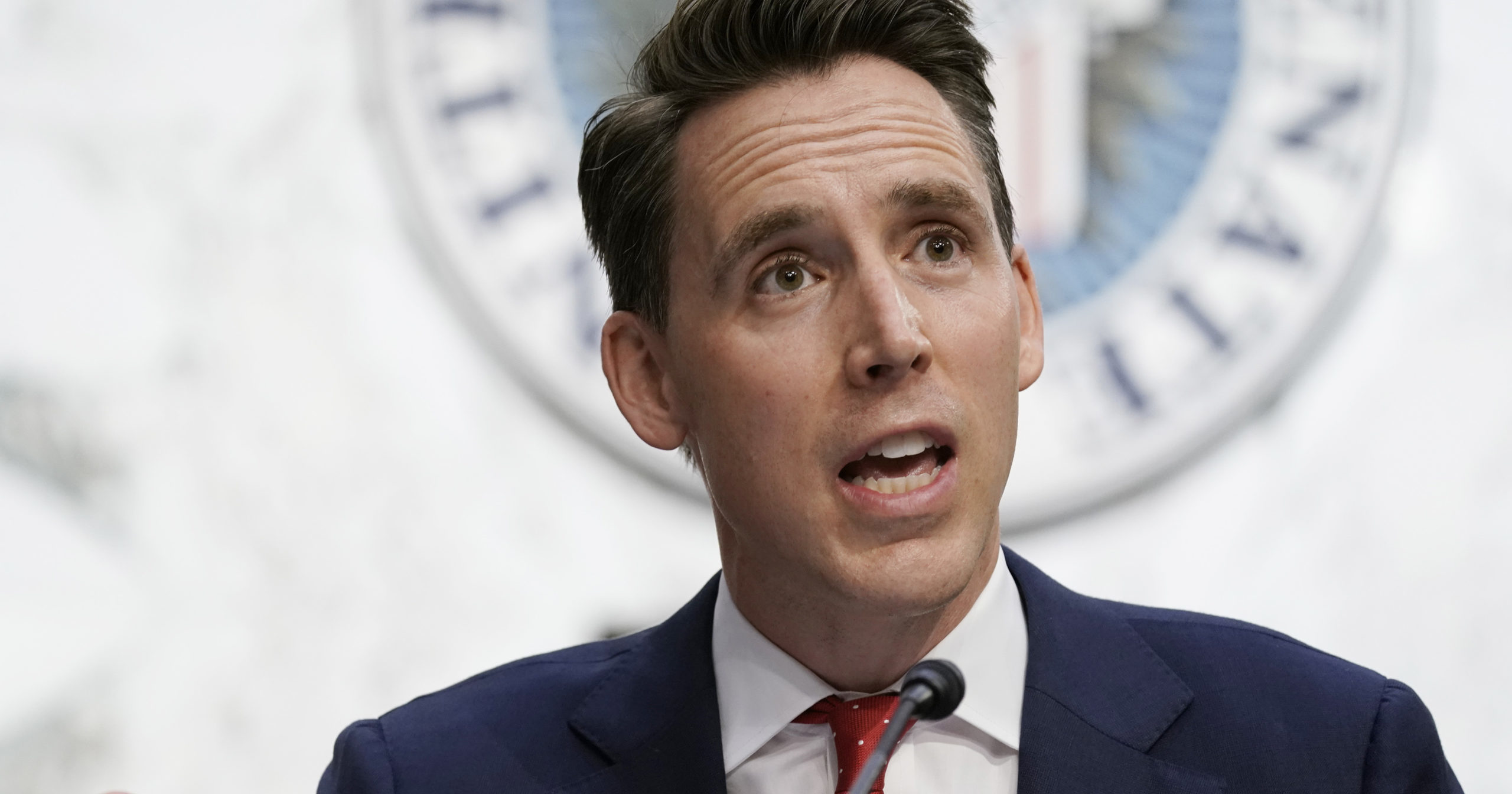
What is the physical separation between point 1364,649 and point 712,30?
181cm

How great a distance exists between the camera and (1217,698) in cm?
171

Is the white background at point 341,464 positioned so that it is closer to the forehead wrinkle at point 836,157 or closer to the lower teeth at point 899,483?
the forehead wrinkle at point 836,157

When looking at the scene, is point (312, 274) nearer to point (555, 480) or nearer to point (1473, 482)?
point (555, 480)

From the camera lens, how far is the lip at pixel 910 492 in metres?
1.52

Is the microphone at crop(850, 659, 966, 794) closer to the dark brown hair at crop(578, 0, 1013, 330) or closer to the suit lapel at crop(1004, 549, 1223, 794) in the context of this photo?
the suit lapel at crop(1004, 549, 1223, 794)

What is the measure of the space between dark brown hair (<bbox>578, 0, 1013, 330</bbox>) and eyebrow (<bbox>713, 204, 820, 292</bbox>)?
138 mm

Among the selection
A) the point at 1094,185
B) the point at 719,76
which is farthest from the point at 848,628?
the point at 1094,185

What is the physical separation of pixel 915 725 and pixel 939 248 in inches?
20.6

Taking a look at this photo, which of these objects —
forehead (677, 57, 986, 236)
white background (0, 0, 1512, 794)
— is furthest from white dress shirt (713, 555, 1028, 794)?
white background (0, 0, 1512, 794)

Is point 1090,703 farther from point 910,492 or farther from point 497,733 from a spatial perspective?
point 497,733

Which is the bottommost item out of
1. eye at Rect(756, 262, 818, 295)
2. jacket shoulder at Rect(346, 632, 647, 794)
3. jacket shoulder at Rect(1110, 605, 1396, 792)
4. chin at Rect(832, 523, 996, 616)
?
jacket shoulder at Rect(1110, 605, 1396, 792)

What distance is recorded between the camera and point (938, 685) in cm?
124

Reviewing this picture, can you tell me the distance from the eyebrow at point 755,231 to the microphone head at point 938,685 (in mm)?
567

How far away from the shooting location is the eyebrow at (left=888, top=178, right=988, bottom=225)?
1.64m
